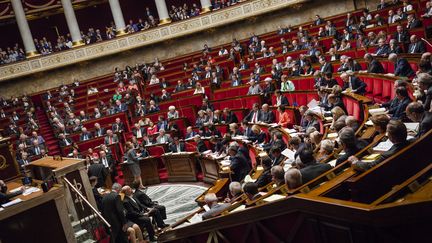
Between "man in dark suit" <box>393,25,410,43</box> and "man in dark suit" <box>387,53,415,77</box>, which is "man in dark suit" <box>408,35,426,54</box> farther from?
"man in dark suit" <box>387,53,415,77</box>

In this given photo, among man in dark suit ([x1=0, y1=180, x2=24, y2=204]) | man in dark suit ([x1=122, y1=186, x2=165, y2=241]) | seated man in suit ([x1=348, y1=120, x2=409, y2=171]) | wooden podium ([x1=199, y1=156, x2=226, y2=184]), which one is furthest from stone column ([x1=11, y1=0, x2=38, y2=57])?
seated man in suit ([x1=348, y1=120, x2=409, y2=171])

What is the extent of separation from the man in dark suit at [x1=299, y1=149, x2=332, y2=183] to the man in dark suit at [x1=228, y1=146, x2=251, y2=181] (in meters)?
2.76

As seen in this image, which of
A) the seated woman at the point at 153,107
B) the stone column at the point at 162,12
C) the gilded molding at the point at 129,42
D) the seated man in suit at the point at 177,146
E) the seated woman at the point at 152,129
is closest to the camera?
the seated man in suit at the point at 177,146

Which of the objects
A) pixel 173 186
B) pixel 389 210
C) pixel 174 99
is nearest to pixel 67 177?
pixel 173 186

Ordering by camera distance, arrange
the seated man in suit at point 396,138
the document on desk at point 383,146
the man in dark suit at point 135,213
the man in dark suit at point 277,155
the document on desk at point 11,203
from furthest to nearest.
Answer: the man in dark suit at point 135,213 < the man in dark suit at point 277,155 < the document on desk at point 11,203 < the document on desk at point 383,146 < the seated man in suit at point 396,138

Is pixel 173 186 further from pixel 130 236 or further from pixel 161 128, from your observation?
pixel 130 236

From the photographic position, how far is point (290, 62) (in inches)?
458

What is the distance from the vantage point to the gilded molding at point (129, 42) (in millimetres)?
17219

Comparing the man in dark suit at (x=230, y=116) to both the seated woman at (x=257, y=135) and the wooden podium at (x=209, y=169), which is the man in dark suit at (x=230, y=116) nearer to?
the wooden podium at (x=209, y=169)

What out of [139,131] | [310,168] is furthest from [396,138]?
[139,131]

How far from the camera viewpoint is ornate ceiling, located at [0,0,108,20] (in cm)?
2012

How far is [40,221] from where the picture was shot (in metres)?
5.30

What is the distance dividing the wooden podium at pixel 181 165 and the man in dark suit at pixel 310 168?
555cm

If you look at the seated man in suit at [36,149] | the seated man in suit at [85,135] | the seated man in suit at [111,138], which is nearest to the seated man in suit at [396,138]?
the seated man in suit at [111,138]
